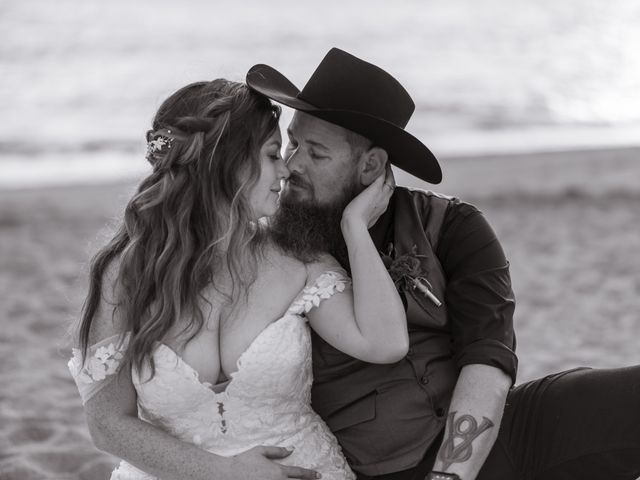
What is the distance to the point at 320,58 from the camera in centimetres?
1969

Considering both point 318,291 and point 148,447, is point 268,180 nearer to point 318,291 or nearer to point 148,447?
point 318,291

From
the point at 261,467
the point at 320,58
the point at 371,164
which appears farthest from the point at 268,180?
the point at 320,58

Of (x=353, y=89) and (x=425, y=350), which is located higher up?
(x=353, y=89)

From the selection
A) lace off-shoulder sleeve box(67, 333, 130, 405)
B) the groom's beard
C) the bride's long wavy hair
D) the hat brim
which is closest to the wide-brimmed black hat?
the hat brim

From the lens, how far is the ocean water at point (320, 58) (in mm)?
13555

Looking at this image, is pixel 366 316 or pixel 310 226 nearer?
pixel 366 316

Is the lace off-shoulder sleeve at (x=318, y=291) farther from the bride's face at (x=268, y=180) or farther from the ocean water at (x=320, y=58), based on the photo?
the ocean water at (x=320, y=58)

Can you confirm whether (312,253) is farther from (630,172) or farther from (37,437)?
(630,172)

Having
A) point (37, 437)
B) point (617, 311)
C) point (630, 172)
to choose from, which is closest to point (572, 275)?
point (617, 311)

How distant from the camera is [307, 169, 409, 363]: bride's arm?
9.75 ft

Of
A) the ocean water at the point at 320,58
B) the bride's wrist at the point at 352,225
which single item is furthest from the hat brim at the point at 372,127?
the ocean water at the point at 320,58

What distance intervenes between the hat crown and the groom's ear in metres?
0.12

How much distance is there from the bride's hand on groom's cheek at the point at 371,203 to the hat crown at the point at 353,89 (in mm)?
225

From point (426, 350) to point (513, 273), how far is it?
16.6 feet
